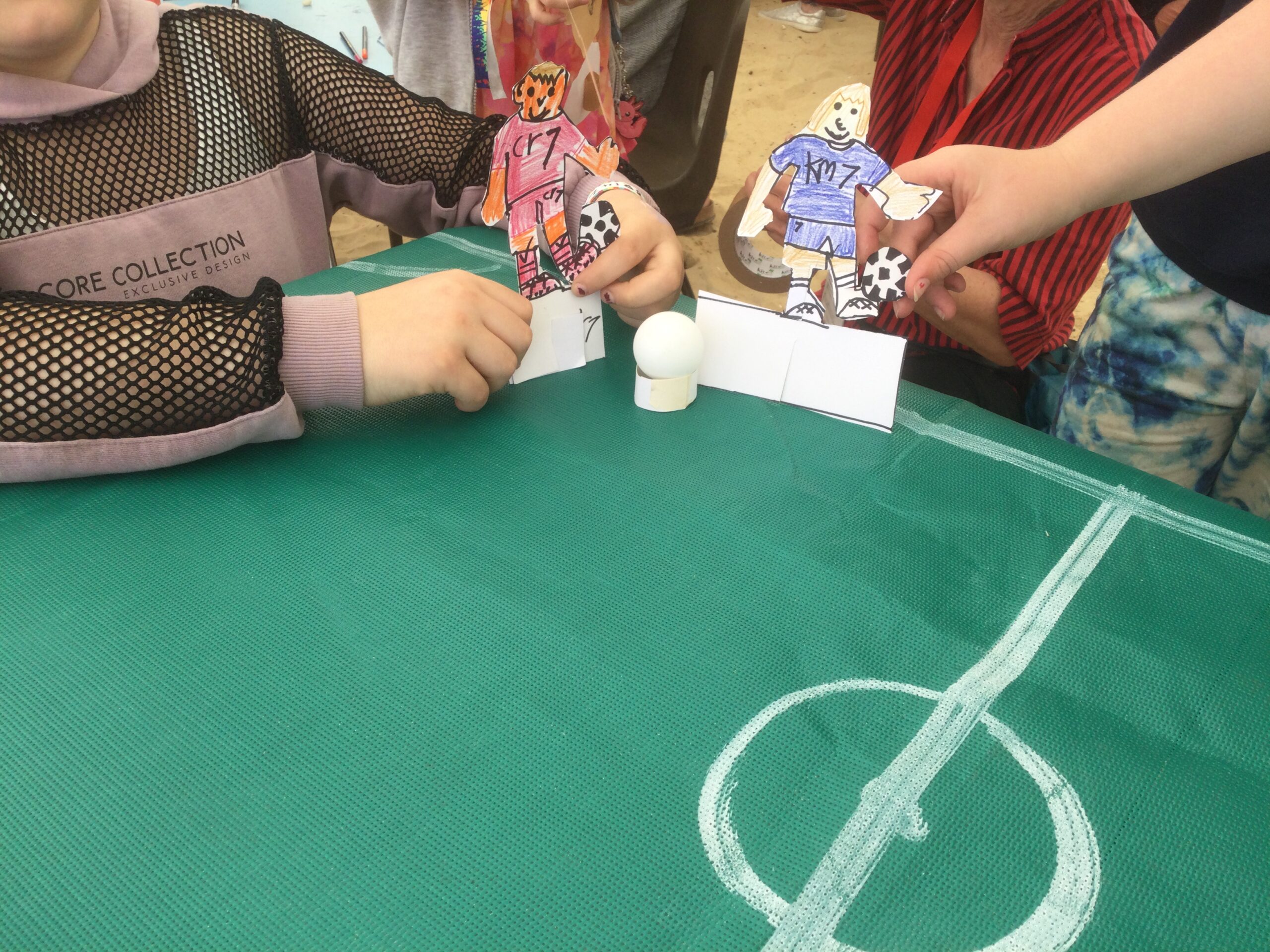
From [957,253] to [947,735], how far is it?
0.39 meters

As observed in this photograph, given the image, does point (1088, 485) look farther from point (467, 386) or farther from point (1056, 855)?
point (467, 386)

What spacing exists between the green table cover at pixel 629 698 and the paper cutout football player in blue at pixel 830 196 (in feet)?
0.43

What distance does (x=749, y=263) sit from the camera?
40.0 inches

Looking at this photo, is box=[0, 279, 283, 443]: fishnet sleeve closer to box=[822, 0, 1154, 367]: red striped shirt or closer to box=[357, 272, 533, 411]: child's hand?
box=[357, 272, 533, 411]: child's hand

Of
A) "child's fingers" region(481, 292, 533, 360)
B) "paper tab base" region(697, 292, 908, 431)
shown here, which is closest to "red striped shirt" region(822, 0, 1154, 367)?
"paper tab base" region(697, 292, 908, 431)

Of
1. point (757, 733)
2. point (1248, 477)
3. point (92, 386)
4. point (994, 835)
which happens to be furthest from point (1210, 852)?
point (92, 386)

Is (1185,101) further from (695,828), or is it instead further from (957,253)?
(695,828)

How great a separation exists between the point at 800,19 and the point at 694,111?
7.02 feet

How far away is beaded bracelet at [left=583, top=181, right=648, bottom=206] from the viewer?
32.2 inches

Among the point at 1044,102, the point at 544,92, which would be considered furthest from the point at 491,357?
the point at 1044,102

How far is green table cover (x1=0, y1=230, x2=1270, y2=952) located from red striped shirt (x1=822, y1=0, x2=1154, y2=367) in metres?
0.36

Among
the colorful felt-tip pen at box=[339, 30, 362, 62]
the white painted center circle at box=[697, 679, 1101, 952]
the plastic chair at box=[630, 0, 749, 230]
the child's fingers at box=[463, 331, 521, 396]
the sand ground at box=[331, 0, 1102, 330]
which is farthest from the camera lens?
the sand ground at box=[331, 0, 1102, 330]

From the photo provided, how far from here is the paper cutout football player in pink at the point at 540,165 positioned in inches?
29.0

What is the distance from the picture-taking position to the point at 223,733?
0.45 m
